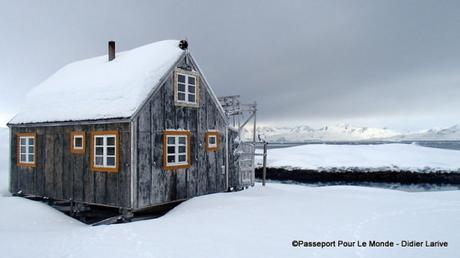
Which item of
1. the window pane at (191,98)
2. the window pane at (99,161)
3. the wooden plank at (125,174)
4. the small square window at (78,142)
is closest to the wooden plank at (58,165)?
the small square window at (78,142)

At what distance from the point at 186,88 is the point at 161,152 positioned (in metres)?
3.58

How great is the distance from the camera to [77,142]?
14867 mm

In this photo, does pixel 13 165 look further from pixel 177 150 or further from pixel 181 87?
pixel 181 87

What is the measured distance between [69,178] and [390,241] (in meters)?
13.8

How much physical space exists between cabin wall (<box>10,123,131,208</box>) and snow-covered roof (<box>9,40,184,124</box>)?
65 cm

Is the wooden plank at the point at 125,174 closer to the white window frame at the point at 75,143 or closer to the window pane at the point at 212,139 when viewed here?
the white window frame at the point at 75,143

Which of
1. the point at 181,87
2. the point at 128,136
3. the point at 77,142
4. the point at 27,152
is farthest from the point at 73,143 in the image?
the point at 181,87

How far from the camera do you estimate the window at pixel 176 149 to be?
1463 centimetres

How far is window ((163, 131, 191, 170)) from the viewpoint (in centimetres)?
1463

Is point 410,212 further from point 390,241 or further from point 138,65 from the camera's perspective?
point 138,65

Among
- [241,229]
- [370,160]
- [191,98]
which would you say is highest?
[191,98]

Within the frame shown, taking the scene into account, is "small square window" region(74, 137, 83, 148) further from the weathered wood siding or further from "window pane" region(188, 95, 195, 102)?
"window pane" region(188, 95, 195, 102)

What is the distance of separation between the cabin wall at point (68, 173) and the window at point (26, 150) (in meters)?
0.27

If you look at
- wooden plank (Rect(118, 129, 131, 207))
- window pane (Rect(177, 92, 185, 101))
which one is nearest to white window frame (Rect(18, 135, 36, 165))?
wooden plank (Rect(118, 129, 131, 207))
